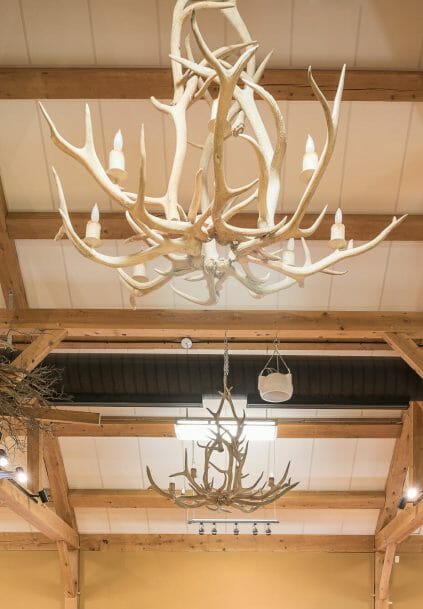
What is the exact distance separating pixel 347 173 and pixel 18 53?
2.90 metres

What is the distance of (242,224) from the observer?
21.0 ft

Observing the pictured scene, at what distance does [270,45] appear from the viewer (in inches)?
206

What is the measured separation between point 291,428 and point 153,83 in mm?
5433

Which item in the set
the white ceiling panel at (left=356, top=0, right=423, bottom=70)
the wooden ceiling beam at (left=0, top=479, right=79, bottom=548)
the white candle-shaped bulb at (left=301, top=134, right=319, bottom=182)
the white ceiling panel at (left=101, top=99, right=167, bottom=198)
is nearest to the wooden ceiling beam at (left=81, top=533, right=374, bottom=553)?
the wooden ceiling beam at (left=0, top=479, right=79, bottom=548)

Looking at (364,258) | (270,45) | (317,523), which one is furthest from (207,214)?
(317,523)

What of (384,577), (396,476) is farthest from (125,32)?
(384,577)

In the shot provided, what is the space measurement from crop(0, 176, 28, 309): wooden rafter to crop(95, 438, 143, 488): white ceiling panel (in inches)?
139

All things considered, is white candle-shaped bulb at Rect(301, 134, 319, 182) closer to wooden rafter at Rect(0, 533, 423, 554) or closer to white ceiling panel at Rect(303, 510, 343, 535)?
white ceiling panel at Rect(303, 510, 343, 535)

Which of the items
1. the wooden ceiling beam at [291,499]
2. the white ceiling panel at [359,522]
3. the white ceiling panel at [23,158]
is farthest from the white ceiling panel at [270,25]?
the white ceiling panel at [359,522]

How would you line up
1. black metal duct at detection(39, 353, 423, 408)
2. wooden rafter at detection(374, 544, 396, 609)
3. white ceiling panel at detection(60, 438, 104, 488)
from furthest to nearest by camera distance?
wooden rafter at detection(374, 544, 396, 609) → white ceiling panel at detection(60, 438, 104, 488) → black metal duct at detection(39, 353, 423, 408)

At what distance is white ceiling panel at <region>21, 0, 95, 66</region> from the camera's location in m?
5.04

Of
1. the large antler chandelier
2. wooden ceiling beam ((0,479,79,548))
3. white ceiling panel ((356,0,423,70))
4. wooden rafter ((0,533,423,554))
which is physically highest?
white ceiling panel ((356,0,423,70))

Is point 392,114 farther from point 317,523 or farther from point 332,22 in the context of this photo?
point 317,523

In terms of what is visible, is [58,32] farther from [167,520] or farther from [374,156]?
[167,520]
